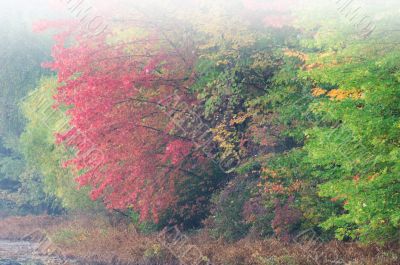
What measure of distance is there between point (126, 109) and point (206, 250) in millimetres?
5571

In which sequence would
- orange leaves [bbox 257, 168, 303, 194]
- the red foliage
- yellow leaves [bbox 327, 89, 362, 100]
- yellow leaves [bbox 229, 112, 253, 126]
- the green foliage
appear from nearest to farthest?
yellow leaves [bbox 327, 89, 362, 100]
orange leaves [bbox 257, 168, 303, 194]
the red foliage
yellow leaves [bbox 229, 112, 253, 126]
the green foliage

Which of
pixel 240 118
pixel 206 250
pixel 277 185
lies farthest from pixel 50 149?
pixel 277 185

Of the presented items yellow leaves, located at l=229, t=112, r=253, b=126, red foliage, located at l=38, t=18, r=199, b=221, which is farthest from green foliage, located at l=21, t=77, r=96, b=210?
yellow leaves, located at l=229, t=112, r=253, b=126

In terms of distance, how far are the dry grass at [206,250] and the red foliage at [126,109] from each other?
75.6 inches

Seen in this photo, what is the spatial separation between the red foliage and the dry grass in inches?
75.6

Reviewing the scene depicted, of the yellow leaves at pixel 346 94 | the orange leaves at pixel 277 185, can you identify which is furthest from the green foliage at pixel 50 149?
the yellow leaves at pixel 346 94

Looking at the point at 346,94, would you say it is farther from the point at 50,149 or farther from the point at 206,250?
the point at 50,149

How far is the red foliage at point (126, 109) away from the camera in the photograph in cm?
2052

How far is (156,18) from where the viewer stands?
21891mm

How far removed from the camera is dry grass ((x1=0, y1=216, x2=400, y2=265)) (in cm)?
1641

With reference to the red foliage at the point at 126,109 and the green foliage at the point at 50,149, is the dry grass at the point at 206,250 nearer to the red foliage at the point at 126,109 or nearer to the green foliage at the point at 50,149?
the green foliage at the point at 50,149

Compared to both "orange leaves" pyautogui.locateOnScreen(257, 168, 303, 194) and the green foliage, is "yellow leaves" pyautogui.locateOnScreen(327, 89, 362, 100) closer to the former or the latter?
"orange leaves" pyautogui.locateOnScreen(257, 168, 303, 194)

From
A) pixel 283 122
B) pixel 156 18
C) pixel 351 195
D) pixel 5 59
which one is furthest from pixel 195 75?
pixel 5 59

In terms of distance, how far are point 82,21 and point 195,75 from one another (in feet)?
15.1
